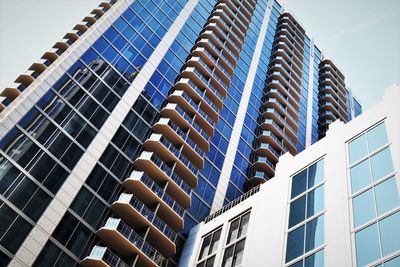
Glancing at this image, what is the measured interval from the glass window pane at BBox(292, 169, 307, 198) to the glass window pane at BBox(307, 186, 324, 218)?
118cm

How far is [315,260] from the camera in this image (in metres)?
24.5

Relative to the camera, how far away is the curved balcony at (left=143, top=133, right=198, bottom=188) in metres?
42.7

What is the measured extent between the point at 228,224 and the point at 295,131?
32.1 meters

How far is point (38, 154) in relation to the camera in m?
34.7

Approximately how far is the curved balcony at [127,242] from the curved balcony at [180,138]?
11.6m

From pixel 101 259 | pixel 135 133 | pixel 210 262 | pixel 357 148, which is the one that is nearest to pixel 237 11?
pixel 135 133

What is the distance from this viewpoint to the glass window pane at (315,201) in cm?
2762

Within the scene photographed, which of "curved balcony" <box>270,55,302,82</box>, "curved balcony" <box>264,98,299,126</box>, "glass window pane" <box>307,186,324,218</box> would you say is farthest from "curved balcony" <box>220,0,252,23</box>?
"glass window pane" <box>307,186,324,218</box>

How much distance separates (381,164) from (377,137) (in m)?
2.39

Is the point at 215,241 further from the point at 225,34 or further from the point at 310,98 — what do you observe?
the point at 310,98

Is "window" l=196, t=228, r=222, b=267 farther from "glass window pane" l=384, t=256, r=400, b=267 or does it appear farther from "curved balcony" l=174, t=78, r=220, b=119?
"curved balcony" l=174, t=78, r=220, b=119

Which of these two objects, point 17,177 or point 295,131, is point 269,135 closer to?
point 295,131

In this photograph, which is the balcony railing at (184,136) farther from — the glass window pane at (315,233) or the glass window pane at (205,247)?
the glass window pane at (315,233)

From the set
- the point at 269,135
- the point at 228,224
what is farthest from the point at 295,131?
the point at 228,224
